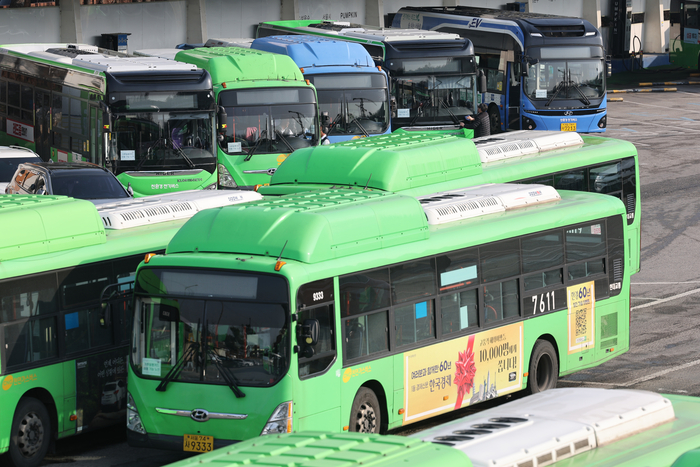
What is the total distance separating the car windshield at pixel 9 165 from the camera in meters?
20.9

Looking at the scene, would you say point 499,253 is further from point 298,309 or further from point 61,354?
point 61,354

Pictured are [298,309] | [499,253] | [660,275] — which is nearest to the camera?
[298,309]

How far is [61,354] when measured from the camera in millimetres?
11547

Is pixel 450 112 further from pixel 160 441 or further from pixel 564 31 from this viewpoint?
pixel 160 441

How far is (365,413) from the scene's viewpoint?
37.0ft

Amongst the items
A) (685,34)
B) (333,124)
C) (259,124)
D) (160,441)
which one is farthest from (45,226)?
(685,34)

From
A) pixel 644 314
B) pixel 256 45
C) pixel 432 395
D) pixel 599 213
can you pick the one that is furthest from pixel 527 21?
pixel 432 395

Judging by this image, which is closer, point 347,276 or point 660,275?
point 347,276

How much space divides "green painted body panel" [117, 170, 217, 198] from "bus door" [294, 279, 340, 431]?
9.68 meters

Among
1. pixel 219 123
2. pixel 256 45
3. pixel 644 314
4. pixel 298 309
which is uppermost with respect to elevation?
pixel 256 45

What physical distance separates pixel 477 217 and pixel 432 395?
7.38ft

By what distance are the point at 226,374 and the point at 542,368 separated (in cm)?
487

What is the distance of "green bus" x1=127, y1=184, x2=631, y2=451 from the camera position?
1030 centimetres

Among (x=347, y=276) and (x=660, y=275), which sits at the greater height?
(x=347, y=276)
